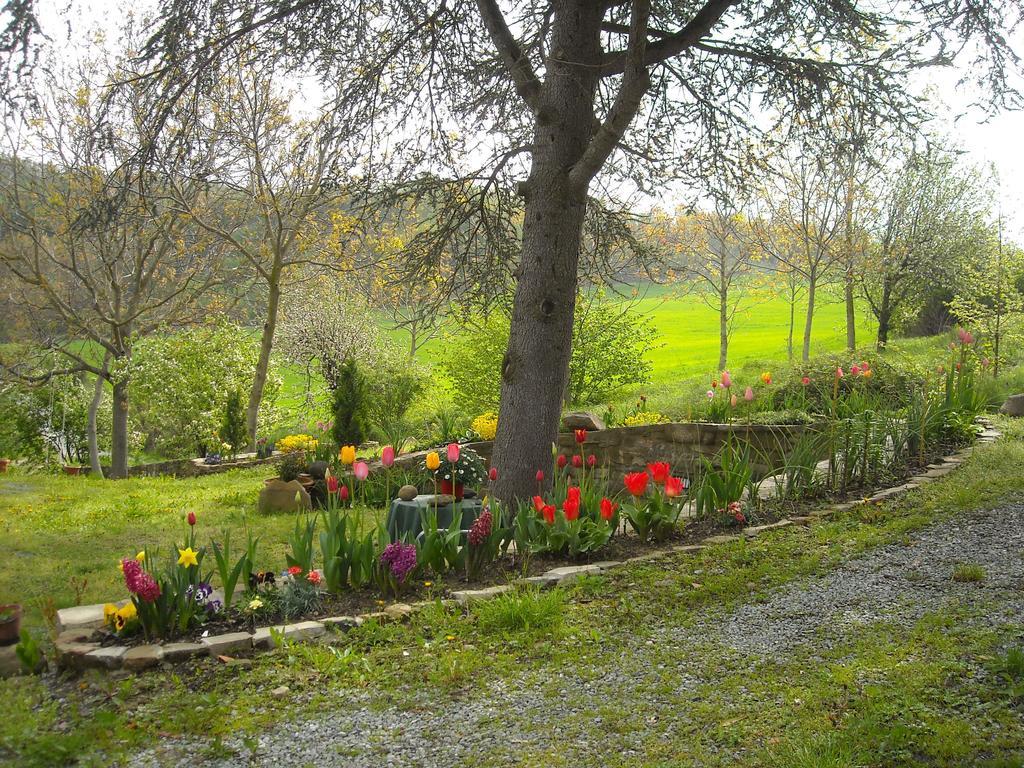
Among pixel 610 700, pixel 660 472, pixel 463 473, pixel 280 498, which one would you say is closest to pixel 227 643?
pixel 610 700

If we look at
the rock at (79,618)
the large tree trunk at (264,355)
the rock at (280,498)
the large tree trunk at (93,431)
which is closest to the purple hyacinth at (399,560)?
the rock at (79,618)

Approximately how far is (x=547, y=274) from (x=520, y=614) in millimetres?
2732

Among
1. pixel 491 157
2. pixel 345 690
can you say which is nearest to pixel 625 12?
pixel 491 157

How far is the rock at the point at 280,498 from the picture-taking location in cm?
799

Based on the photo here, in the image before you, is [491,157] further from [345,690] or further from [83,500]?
[83,500]

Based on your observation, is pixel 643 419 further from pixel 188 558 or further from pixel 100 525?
pixel 188 558

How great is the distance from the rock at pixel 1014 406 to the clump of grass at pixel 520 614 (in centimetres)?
760

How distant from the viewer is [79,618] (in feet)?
12.1

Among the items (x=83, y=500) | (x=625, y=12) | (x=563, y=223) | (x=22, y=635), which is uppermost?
(x=625, y=12)

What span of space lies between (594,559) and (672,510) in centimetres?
68

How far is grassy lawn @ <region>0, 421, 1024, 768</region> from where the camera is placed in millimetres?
2461

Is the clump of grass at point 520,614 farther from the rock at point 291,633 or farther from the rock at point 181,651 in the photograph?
the rock at point 181,651

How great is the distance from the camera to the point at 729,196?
294 inches

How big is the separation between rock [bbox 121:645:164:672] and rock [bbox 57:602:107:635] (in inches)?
15.9
